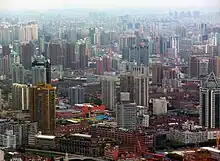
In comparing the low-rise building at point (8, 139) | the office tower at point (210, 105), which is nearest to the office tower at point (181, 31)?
the office tower at point (210, 105)

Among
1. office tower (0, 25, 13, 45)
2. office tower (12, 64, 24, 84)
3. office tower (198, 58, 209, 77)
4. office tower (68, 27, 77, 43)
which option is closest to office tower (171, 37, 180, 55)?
office tower (198, 58, 209, 77)

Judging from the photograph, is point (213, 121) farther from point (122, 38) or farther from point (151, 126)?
point (122, 38)

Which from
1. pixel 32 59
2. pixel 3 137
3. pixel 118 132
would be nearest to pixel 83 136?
pixel 118 132

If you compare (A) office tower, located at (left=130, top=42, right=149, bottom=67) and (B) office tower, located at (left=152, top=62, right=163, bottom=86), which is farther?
(A) office tower, located at (left=130, top=42, right=149, bottom=67)

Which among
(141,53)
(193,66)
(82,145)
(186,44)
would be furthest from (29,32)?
(82,145)

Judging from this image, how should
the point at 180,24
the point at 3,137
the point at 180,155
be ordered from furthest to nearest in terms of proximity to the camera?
1. the point at 180,24
2. the point at 3,137
3. the point at 180,155

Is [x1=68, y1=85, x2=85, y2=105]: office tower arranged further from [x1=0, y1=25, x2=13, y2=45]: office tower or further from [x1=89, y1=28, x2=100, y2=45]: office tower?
[x1=0, y1=25, x2=13, y2=45]: office tower

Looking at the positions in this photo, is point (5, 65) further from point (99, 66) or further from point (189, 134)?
point (189, 134)
